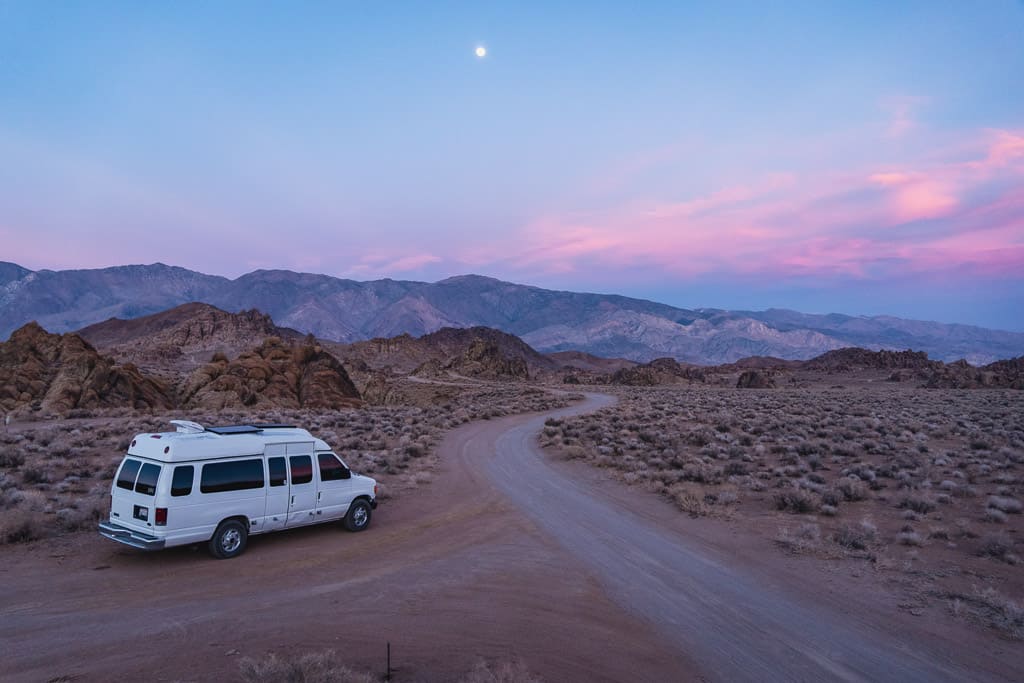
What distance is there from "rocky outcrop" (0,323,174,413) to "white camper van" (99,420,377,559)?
31220 mm

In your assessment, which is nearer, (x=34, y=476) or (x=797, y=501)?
(x=797, y=501)

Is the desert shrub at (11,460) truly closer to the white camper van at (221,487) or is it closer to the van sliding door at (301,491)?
the white camper van at (221,487)

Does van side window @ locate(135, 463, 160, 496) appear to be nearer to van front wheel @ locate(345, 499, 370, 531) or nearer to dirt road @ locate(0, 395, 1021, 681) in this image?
dirt road @ locate(0, 395, 1021, 681)

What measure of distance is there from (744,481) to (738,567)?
22.8 feet

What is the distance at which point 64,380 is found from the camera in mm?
37500

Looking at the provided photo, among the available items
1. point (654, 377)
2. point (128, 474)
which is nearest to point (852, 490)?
point (128, 474)

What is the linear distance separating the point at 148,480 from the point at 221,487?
45.5 inches

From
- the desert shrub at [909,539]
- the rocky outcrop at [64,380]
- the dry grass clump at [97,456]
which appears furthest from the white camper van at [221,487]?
the rocky outcrop at [64,380]

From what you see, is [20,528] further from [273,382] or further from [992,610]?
[273,382]

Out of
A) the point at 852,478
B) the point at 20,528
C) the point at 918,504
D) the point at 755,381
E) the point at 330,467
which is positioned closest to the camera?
the point at 20,528

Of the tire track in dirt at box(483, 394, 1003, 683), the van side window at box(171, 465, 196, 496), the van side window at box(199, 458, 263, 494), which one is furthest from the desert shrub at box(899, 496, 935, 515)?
the van side window at box(171, 465, 196, 496)

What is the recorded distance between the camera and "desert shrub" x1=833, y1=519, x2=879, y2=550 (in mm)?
11492

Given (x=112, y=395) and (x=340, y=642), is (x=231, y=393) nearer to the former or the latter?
(x=112, y=395)

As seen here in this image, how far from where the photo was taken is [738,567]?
10.8 metres
